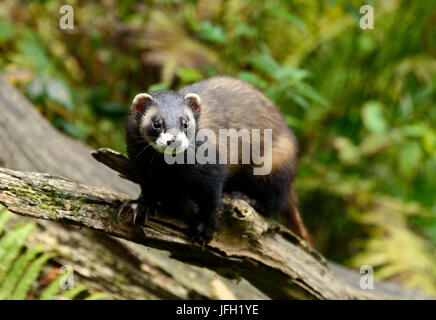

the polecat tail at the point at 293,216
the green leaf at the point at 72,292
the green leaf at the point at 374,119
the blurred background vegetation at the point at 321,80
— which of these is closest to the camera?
the green leaf at the point at 72,292

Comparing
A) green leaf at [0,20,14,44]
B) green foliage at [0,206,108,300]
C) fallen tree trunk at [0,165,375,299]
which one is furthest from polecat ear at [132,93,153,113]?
green leaf at [0,20,14,44]

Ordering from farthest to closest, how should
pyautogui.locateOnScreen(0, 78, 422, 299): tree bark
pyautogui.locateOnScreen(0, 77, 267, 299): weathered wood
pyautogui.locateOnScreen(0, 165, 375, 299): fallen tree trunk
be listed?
pyautogui.locateOnScreen(0, 77, 267, 299): weathered wood
pyautogui.locateOnScreen(0, 78, 422, 299): tree bark
pyautogui.locateOnScreen(0, 165, 375, 299): fallen tree trunk

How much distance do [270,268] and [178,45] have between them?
373cm

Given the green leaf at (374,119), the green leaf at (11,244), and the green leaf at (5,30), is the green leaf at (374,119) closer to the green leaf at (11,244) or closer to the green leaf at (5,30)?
the green leaf at (11,244)

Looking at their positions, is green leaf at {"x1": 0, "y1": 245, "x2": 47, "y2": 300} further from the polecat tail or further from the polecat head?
the polecat tail

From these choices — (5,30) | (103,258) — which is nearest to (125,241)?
(103,258)

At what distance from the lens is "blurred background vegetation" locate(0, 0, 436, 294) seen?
660cm

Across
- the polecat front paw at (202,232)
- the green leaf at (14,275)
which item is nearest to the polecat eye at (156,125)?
the polecat front paw at (202,232)

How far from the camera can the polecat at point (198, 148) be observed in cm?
342

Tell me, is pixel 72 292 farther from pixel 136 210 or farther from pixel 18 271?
pixel 136 210

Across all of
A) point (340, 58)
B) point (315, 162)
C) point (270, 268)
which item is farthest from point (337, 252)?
point (270, 268)

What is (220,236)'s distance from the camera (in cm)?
376

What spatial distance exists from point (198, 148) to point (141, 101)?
1.81 feet

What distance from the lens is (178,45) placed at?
21.9ft
